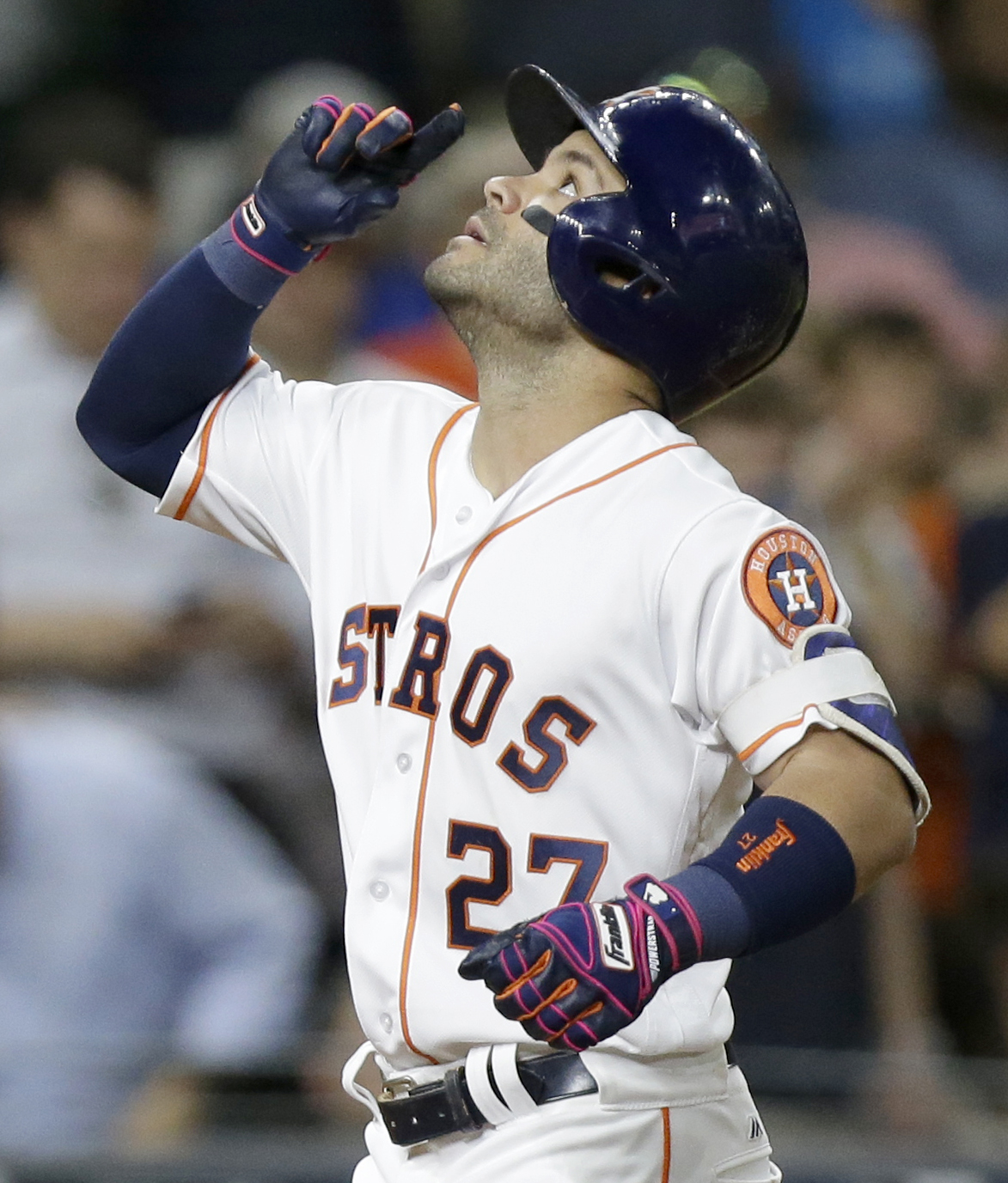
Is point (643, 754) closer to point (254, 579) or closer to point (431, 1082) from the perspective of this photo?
point (431, 1082)

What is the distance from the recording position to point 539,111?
7.65 ft

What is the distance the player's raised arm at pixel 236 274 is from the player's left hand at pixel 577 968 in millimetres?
972

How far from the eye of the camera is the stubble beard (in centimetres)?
214

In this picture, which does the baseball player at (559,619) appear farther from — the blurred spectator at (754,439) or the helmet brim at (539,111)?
the blurred spectator at (754,439)

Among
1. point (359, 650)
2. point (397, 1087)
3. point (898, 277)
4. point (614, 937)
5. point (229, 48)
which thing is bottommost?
point (898, 277)

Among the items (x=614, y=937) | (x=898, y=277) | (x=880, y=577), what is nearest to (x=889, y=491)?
(x=880, y=577)

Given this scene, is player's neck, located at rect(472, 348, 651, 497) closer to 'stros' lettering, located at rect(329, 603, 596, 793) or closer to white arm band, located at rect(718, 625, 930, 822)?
'stros' lettering, located at rect(329, 603, 596, 793)

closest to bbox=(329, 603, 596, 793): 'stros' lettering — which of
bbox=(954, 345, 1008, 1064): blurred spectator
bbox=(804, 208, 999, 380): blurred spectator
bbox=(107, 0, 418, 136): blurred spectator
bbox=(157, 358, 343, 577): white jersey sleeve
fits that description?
bbox=(157, 358, 343, 577): white jersey sleeve

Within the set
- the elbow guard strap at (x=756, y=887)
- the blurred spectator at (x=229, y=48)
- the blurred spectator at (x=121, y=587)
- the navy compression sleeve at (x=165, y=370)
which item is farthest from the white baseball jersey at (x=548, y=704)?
the blurred spectator at (x=229, y=48)

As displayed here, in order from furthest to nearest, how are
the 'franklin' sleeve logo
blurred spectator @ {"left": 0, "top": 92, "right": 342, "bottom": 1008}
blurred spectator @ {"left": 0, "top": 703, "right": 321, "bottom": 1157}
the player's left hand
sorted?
blurred spectator @ {"left": 0, "top": 92, "right": 342, "bottom": 1008}, blurred spectator @ {"left": 0, "top": 703, "right": 321, "bottom": 1157}, the 'franklin' sleeve logo, the player's left hand

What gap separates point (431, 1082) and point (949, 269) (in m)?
4.18

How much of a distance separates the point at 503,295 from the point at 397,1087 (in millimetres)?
935

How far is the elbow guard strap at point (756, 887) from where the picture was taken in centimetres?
169

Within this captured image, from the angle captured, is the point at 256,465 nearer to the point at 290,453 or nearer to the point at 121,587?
the point at 290,453
